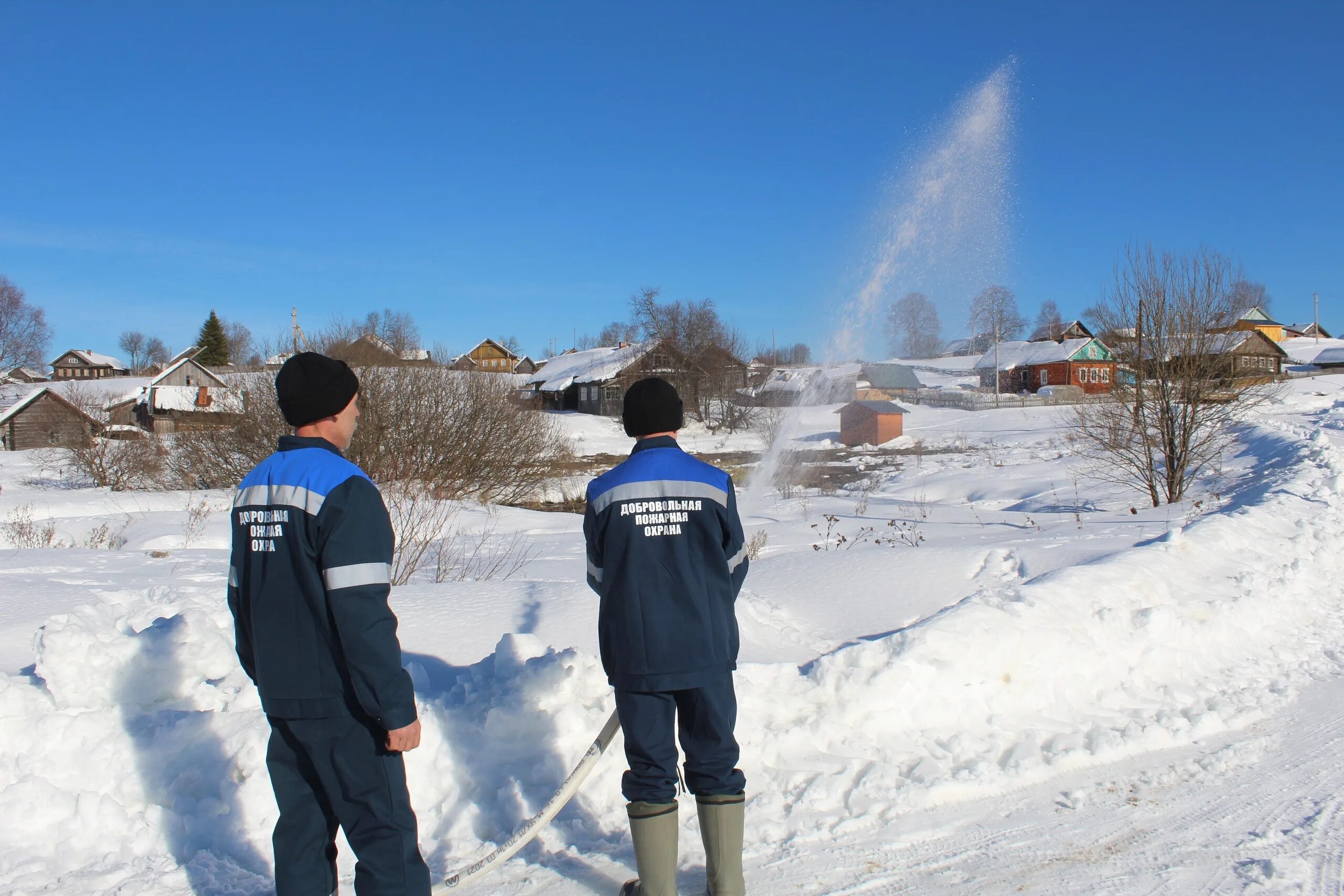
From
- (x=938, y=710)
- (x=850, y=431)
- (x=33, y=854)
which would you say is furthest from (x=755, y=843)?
(x=850, y=431)

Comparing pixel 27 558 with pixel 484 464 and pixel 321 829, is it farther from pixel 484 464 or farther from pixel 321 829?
pixel 484 464

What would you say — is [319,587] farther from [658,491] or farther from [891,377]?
[891,377]

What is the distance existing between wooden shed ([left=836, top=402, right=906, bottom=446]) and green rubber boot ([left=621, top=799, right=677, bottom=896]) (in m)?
38.0

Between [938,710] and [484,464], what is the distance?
18835mm

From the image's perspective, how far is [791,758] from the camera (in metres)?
4.23

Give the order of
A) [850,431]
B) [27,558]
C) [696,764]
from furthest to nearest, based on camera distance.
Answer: [850,431], [27,558], [696,764]

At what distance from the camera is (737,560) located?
3172 millimetres

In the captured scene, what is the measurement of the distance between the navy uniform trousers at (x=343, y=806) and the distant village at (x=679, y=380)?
44.0 ft

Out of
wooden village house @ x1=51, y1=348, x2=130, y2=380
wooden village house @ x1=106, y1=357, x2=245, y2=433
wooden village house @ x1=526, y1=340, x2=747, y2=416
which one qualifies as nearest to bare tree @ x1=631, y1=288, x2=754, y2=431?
wooden village house @ x1=526, y1=340, x2=747, y2=416

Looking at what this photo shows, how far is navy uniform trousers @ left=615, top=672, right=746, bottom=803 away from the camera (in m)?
2.98

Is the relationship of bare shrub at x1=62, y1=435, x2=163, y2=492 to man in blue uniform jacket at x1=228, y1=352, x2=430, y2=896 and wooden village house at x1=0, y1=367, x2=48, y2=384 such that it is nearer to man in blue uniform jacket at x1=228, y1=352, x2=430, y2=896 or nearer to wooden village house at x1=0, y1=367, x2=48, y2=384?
man in blue uniform jacket at x1=228, y1=352, x2=430, y2=896

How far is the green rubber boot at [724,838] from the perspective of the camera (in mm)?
3014

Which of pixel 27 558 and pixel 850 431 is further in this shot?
pixel 850 431

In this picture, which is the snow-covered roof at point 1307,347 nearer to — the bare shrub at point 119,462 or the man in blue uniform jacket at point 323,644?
the bare shrub at point 119,462
